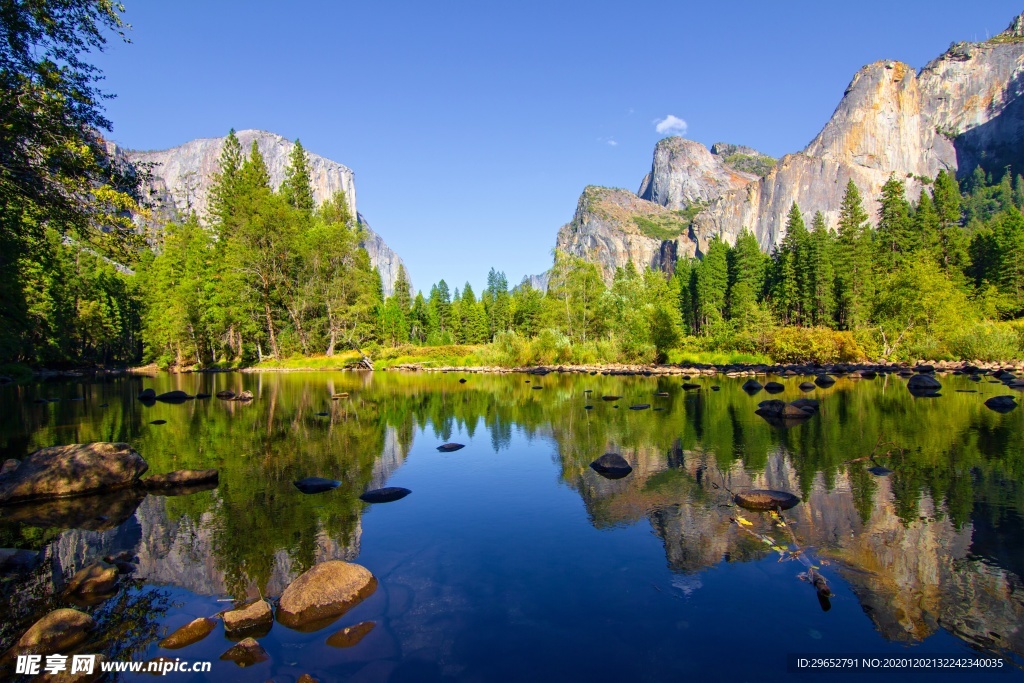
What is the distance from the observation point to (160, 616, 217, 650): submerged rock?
5660 millimetres

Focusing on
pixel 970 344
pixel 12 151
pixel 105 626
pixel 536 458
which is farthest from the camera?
pixel 970 344

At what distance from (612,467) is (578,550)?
4550 millimetres

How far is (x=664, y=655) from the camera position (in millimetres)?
5445

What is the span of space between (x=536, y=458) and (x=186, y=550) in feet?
29.0

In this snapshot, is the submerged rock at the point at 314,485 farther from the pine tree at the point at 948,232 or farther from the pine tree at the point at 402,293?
the pine tree at the point at 402,293

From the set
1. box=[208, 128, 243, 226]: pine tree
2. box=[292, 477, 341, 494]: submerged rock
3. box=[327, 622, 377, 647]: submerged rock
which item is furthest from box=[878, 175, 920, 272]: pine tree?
box=[208, 128, 243, 226]: pine tree

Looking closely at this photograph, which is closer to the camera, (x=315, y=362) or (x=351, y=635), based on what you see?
(x=351, y=635)

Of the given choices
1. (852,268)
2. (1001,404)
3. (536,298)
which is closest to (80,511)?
(1001,404)

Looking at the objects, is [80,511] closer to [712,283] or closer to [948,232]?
[948,232]

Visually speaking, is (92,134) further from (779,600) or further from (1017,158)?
(1017,158)

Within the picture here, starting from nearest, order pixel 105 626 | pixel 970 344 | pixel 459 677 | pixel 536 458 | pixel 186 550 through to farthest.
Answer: pixel 459 677 < pixel 105 626 < pixel 186 550 < pixel 536 458 < pixel 970 344

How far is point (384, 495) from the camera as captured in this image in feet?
36.4

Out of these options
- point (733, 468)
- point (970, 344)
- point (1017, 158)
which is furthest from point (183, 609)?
point (1017, 158)

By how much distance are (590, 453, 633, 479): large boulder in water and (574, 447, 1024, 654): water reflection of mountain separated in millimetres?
245
